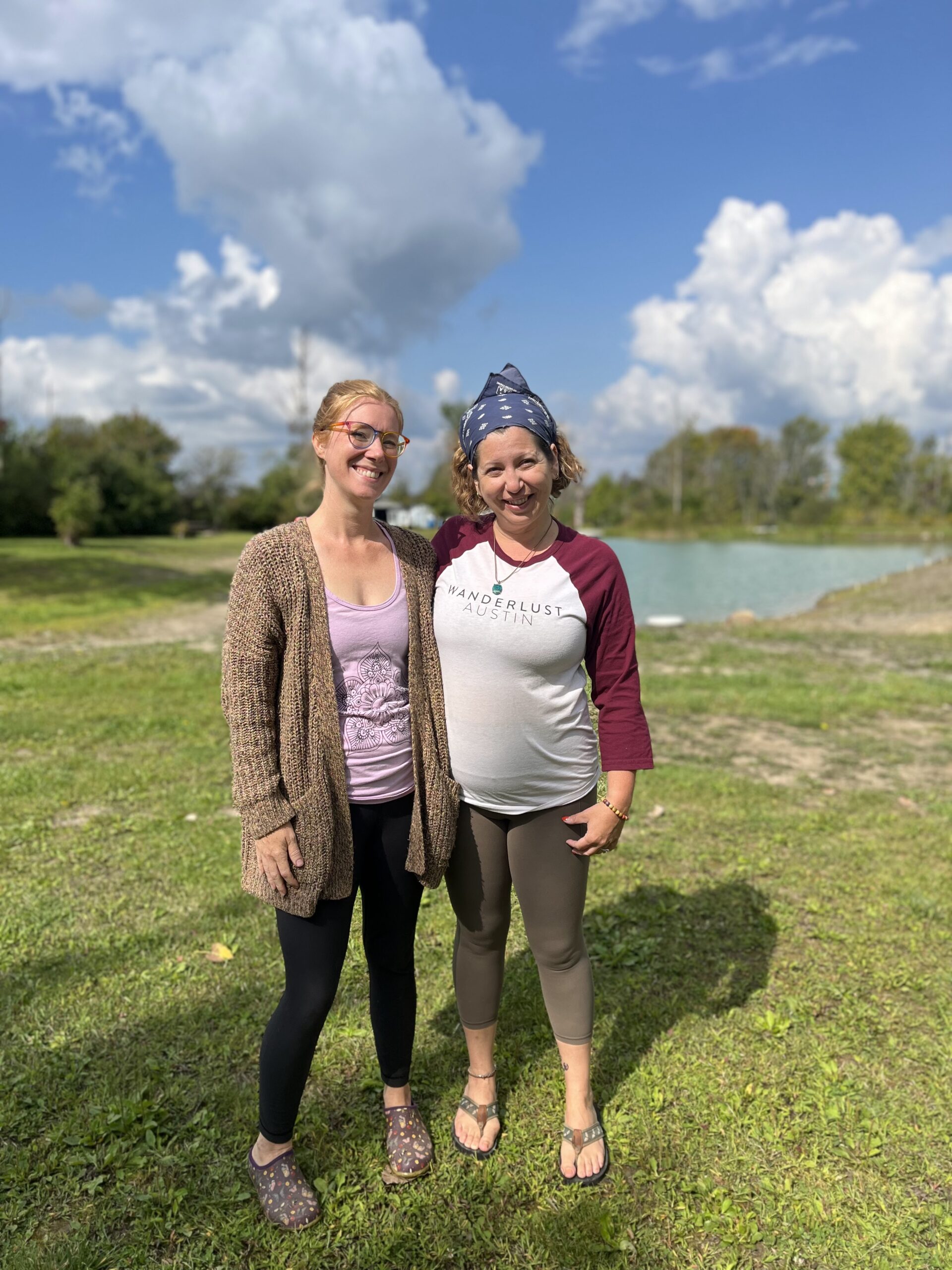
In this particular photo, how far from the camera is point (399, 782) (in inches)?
85.2

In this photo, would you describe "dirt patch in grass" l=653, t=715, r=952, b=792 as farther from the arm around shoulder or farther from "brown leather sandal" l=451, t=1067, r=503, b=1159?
the arm around shoulder

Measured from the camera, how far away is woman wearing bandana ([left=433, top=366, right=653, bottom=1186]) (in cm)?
216

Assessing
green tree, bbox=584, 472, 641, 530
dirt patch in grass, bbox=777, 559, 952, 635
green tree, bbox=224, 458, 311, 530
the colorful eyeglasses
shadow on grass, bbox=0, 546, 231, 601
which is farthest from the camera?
green tree, bbox=584, 472, 641, 530

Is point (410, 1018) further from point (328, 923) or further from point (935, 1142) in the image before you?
point (935, 1142)

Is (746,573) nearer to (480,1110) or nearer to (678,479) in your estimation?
(480,1110)

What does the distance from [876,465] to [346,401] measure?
8303cm

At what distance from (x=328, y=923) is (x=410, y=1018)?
534 mm

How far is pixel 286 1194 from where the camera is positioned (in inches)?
87.5

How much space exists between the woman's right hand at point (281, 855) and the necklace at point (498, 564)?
79 centimetres

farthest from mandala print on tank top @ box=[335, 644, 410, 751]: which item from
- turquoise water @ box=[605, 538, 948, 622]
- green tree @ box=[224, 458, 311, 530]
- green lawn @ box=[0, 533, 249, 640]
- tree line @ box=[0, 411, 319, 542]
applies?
green tree @ box=[224, 458, 311, 530]

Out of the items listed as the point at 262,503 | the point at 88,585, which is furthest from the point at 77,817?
the point at 262,503

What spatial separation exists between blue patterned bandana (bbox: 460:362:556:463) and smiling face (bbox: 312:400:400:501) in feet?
0.78

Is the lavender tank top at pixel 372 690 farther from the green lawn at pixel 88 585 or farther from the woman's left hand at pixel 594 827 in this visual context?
the green lawn at pixel 88 585

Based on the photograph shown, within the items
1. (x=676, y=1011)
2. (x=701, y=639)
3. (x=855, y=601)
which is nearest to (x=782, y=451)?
(x=855, y=601)
